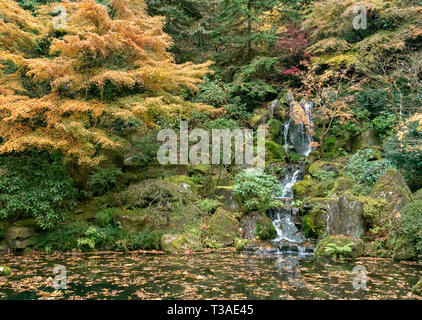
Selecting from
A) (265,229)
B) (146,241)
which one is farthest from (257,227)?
(146,241)

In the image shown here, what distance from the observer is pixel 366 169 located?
1042cm

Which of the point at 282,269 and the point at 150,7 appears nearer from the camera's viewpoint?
the point at 282,269

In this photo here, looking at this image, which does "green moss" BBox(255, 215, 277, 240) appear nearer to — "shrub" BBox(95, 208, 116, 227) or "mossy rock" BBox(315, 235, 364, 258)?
"mossy rock" BBox(315, 235, 364, 258)

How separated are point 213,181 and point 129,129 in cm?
439

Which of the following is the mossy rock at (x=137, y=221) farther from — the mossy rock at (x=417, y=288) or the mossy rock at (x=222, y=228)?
the mossy rock at (x=417, y=288)

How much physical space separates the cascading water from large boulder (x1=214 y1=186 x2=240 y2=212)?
4.04 ft

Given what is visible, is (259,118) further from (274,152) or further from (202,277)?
(202,277)

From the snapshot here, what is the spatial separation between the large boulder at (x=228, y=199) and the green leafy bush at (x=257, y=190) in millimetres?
449

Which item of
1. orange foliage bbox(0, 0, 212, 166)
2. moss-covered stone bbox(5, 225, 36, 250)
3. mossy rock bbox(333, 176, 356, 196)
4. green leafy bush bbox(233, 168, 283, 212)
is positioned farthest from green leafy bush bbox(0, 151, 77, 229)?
mossy rock bbox(333, 176, 356, 196)

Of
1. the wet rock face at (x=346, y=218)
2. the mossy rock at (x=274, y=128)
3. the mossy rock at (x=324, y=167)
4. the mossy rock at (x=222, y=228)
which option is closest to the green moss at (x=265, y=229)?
the mossy rock at (x=222, y=228)

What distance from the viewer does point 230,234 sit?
9.23m
